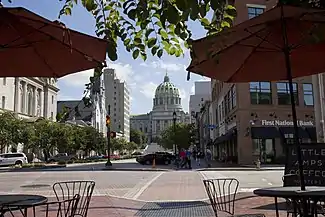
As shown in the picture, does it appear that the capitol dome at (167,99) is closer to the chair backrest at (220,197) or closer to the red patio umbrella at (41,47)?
the chair backrest at (220,197)

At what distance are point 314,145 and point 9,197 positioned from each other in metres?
6.61

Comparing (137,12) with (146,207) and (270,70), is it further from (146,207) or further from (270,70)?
(146,207)

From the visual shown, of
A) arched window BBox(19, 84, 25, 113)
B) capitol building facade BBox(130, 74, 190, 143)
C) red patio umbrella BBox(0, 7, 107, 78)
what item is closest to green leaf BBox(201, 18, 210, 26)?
red patio umbrella BBox(0, 7, 107, 78)

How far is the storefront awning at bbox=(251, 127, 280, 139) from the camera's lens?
39688mm

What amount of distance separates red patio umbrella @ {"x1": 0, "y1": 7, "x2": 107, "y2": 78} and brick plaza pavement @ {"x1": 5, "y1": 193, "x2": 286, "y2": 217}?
459 cm

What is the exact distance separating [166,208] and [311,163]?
13.6ft

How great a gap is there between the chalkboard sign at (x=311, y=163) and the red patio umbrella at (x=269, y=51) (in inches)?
108

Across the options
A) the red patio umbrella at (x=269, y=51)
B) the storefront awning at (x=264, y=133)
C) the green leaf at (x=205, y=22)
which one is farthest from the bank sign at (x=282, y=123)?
the green leaf at (x=205, y=22)

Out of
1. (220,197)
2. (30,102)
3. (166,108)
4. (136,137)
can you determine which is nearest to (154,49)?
(220,197)

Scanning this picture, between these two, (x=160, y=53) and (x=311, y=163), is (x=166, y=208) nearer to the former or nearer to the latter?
(x=311, y=163)

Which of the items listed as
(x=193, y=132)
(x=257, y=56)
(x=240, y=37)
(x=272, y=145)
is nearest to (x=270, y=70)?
(x=257, y=56)

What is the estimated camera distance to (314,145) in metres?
9.21

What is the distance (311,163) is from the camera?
9055 millimetres

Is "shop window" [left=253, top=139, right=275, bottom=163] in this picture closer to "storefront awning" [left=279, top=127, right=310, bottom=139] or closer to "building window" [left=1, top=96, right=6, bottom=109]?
"storefront awning" [left=279, top=127, right=310, bottom=139]
